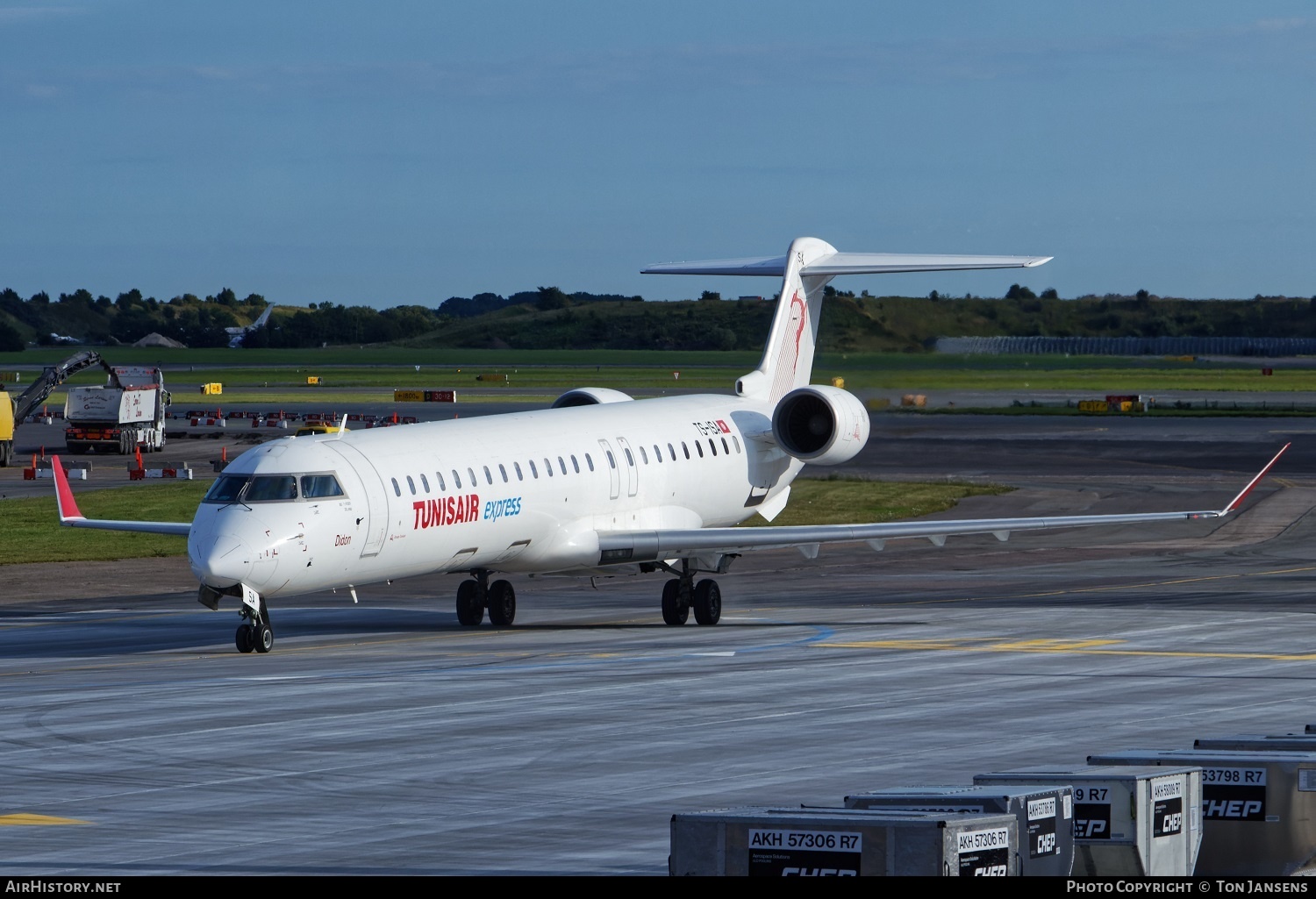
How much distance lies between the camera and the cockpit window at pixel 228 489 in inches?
1018

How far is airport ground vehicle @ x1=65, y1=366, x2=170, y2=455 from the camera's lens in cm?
6944

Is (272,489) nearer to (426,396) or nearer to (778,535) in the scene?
(778,535)

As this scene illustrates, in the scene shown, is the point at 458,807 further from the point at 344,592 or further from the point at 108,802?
the point at 344,592

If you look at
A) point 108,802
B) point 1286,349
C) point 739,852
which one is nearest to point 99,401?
point 1286,349

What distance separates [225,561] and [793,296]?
15.8 metres

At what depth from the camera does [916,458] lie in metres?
69.4

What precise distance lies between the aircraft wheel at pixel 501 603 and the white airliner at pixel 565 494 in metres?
0.03

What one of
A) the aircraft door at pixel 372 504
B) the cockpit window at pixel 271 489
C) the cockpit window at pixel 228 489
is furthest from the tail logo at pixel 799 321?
the cockpit window at pixel 228 489

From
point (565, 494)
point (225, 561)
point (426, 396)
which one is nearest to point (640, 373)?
point (426, 396)

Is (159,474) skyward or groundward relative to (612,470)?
skyward

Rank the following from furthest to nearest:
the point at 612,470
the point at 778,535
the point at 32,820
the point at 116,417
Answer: the point at 116,417, the point at 612,470, the point at 778,535, the point at 32,820

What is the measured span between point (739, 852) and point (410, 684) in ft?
46.3

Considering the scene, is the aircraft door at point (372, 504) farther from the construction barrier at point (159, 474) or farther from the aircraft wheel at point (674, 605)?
the construction barrier at point (159, 474)

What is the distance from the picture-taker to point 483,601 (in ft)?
102
